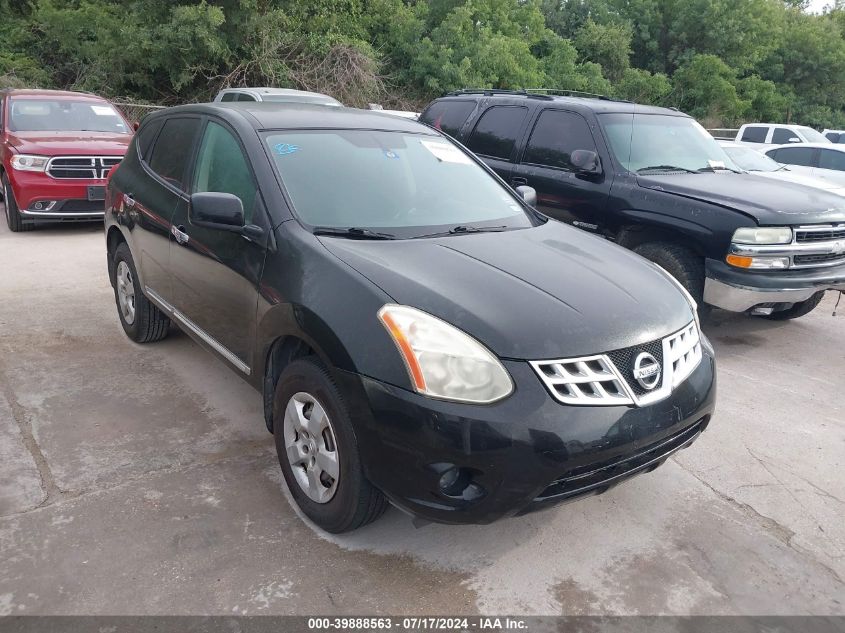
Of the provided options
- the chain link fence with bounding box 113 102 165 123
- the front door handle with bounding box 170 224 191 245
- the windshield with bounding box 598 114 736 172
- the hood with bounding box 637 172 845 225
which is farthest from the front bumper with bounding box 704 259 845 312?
the chain link fence with bounding box 113 102 165 123

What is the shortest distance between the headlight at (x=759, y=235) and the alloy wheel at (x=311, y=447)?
3.77m

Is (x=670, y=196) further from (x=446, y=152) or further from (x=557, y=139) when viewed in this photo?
(x=446, y=152)

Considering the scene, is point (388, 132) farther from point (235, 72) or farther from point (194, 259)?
point (235, 72)

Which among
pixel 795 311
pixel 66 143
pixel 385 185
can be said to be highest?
pixel 385 185

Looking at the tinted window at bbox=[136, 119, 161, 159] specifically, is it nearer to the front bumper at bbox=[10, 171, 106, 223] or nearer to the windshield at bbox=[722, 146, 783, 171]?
the front bumper at bbox=[10, 171, 106, 223]

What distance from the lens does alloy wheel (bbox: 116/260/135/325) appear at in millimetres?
4984

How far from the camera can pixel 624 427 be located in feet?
8.20

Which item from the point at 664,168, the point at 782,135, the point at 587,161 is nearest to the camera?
the point at 587,161

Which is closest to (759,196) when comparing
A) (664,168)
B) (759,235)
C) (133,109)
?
(759,235)

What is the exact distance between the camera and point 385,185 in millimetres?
3584

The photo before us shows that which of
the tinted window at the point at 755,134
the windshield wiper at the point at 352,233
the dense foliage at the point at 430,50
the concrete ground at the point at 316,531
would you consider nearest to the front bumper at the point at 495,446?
the concrete ground at the point at 316,531

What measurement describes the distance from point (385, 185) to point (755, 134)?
17.3 metres

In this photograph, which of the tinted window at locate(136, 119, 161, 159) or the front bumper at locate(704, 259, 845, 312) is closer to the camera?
the tinted window at locate(136, 119, 161, 159)

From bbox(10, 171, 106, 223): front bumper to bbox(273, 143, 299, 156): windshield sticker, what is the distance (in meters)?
6.12
